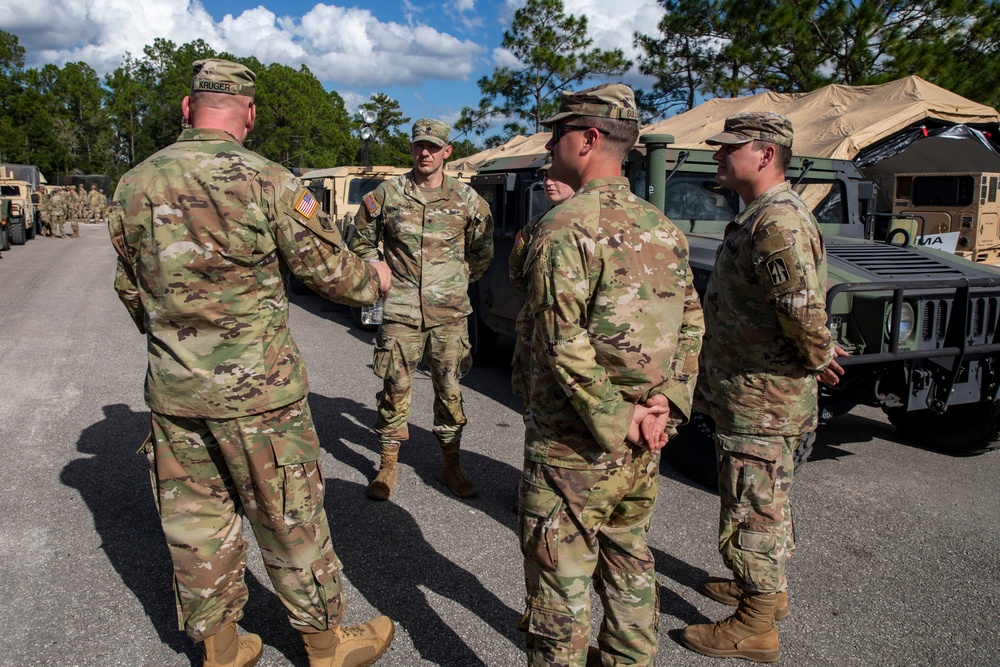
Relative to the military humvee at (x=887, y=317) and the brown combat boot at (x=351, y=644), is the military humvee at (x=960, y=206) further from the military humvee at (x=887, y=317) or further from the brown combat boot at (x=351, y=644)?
the brown combat boot at (x=351, y=644)

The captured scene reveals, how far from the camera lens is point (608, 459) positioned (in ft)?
→ 6.64

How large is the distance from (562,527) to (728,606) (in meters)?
1.42

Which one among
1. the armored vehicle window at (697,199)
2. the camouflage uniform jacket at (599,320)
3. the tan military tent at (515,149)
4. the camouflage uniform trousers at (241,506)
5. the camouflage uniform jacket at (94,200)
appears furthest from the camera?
the camouflage uniform jacket at (94,200)

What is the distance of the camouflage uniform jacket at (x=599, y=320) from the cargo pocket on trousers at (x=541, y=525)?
9 cm

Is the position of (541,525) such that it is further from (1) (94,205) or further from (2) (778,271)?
(1) (94,205)

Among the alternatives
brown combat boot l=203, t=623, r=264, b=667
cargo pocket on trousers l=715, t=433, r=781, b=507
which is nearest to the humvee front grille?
cargo pocket on trousers l=715, t=433, r=781, b=507

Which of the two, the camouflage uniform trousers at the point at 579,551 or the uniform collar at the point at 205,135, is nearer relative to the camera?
the camouflage uniform trousers at the point at 579,551

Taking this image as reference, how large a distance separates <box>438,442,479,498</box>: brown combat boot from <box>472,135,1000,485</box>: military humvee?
3.84 ft

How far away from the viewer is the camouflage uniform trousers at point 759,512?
270 centimetres

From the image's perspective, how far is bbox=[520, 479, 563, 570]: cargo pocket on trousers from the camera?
6.52ft

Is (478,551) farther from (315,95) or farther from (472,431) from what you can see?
(315,95)

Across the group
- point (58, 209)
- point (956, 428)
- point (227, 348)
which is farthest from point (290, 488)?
point (58, 209)

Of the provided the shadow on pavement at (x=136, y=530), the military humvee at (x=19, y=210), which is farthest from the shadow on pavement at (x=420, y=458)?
the military humvee at (x=19, y=210)

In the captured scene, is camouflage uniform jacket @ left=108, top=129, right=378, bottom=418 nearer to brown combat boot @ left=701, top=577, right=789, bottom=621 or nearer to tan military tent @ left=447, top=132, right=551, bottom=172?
brown combat boot @ left=701, top=577, right=789, bottom=621
